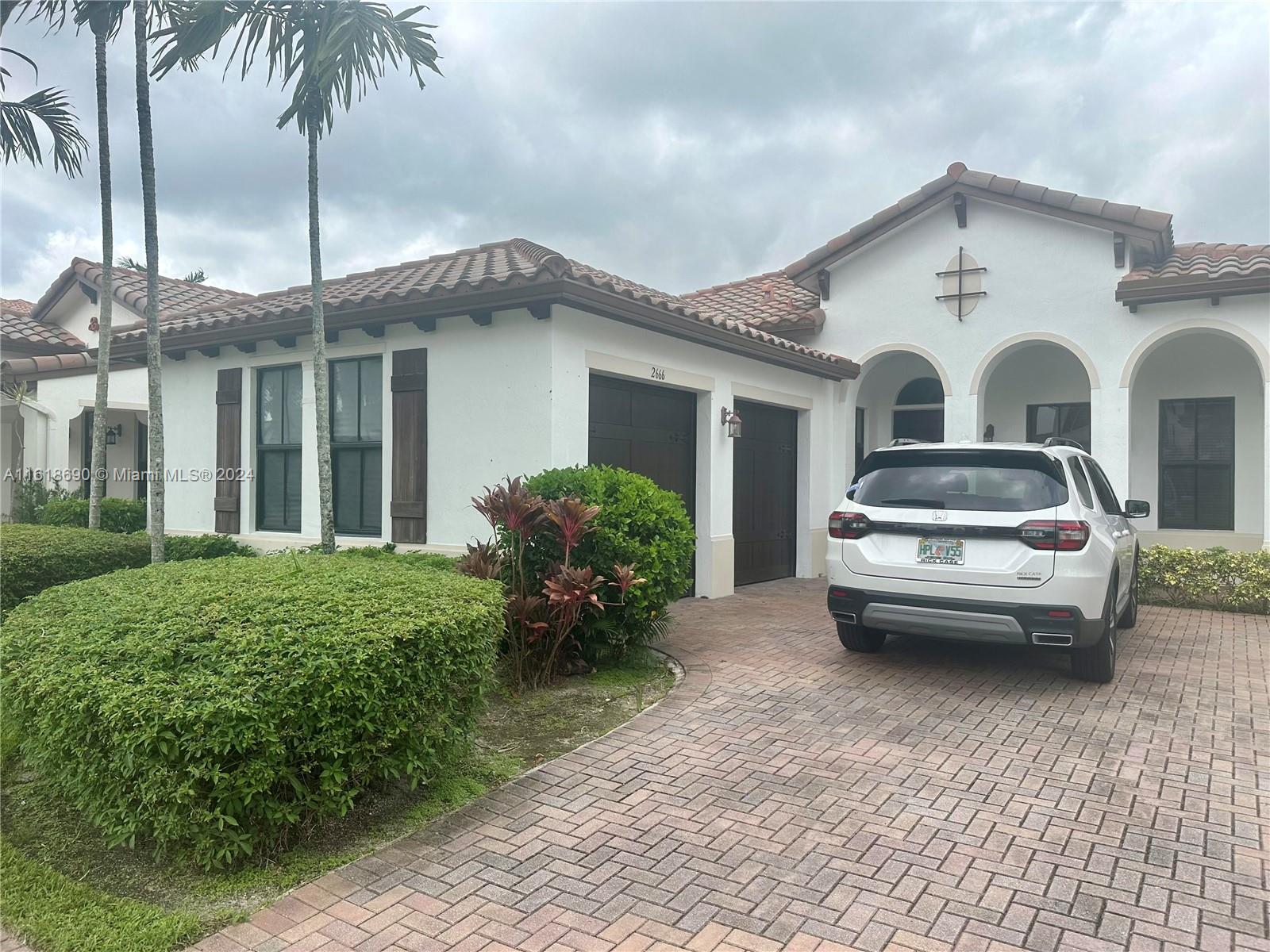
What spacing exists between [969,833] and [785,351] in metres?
7.54

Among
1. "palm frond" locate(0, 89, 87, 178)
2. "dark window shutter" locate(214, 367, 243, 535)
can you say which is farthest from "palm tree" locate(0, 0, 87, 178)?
"dark window shutter" locate(214, 367, 243, 535)

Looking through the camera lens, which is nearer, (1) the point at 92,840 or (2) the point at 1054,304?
(1) the point at 92,840

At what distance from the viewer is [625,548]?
20.1 feet

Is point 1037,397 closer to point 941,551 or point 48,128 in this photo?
point 941,551

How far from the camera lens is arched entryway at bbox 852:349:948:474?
13250mm

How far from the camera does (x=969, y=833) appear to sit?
3539mm

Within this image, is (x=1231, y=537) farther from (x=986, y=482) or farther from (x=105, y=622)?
(x=105, y=622)

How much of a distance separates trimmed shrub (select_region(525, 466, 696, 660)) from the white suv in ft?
4.19

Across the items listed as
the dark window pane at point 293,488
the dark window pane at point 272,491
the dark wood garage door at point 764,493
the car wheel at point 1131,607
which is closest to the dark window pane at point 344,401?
the dark window pane at point 293,488

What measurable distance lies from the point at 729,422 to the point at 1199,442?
293 inches

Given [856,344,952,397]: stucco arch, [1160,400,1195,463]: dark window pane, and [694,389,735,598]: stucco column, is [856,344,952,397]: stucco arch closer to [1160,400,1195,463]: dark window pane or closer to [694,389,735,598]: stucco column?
[1160,400,1195,463]: dark window pane

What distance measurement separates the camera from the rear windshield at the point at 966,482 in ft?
18.5

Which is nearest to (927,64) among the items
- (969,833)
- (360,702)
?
(969,833)

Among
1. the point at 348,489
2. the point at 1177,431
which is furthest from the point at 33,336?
the point at 1177,431
